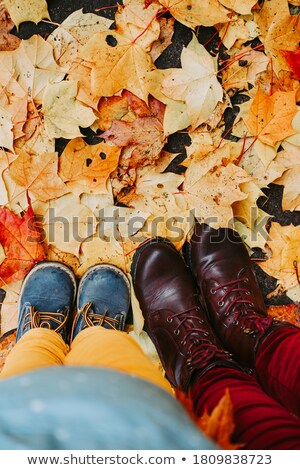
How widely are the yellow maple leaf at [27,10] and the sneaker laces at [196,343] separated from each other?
88 cm

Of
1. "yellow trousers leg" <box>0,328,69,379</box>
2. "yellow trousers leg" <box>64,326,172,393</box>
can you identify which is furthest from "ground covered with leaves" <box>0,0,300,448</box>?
"yellow trousers leg" <box>64,326,172,393</box>

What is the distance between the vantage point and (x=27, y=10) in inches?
44.8

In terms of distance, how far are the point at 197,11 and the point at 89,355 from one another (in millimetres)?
891

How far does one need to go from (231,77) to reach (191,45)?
138mm

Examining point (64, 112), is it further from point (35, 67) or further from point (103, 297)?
point (103, 297)

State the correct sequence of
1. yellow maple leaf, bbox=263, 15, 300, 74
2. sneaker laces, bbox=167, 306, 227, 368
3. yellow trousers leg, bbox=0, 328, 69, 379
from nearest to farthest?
yellow trousers leg, bbox=0, 328, 69, 379 < sneaker laces, bbox=167, 306, 227, 368 < yellow maple leaf, bbox=263, 15, 300, 74

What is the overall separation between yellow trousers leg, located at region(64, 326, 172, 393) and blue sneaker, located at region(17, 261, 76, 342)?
28 centimetres

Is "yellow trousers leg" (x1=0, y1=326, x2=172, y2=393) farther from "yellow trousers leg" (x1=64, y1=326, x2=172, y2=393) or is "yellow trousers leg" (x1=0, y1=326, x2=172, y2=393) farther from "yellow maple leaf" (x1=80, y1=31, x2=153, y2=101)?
"yellow maple leaf" (x1=80, y1=31, x2=153, y2=101)

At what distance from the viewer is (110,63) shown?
1.10m

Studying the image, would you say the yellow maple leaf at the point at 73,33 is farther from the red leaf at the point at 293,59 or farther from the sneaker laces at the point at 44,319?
the sneaker laces at the point at 44,319

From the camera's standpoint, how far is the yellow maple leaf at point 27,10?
1119 millimetres

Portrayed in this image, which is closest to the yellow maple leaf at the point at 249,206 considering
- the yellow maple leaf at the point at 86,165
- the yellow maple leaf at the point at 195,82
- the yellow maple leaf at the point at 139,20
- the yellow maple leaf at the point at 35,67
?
the yellow maple leaf at the point at 195,82

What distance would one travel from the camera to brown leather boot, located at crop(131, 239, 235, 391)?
1.13 m
